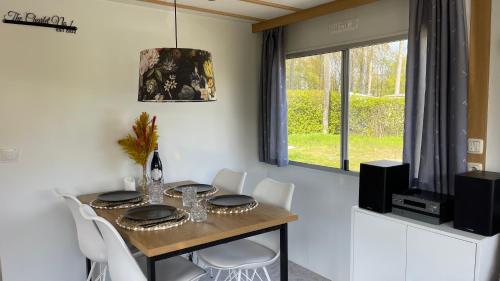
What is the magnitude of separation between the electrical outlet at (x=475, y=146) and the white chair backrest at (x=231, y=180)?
162 cm

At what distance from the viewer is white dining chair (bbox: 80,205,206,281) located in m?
1.91

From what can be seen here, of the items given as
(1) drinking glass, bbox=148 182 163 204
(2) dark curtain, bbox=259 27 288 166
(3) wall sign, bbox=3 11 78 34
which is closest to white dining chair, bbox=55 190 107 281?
(1) drinking glass, bbox=148 182 163 204

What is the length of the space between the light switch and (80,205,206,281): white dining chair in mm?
964

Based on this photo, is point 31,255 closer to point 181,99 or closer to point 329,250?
point 181,99

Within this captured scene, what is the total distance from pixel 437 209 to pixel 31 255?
2.80 m

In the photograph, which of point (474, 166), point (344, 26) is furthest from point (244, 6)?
point (474, 166)

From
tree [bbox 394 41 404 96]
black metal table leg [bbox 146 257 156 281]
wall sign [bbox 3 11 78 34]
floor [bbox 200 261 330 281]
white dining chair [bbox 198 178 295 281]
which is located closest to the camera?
black metal table leg [bbox 146 257 156 281]

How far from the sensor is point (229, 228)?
211cm

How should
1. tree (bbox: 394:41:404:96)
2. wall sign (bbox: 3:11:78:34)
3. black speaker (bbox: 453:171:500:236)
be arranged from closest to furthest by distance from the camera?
black speaker (bbox: 453:171:500:236) < wall sign (bbox: 3:11:78:34) < tree (bbox: 394:41:404:96)

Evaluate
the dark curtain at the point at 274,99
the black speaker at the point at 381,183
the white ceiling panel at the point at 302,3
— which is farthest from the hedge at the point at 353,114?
the white ceiling panel at the point at 302,3

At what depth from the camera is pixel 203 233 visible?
2.03 meters

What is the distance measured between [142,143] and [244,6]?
1.41 metres

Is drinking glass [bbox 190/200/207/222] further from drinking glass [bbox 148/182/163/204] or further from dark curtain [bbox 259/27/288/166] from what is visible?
dark curtain [bbox 259/27/288/166]

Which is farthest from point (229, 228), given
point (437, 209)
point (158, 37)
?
point (158, 37)
